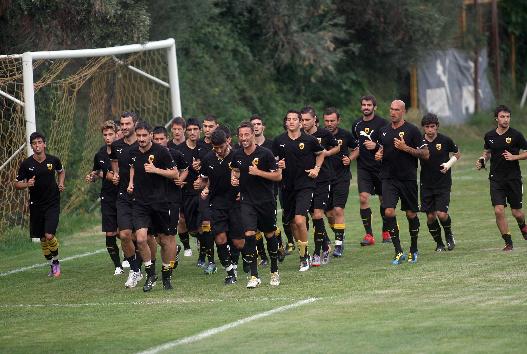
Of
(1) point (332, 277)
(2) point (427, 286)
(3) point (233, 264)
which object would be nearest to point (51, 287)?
(3) point (233, 264)

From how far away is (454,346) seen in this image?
11195mm

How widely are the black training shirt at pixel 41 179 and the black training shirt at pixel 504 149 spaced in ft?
21.3

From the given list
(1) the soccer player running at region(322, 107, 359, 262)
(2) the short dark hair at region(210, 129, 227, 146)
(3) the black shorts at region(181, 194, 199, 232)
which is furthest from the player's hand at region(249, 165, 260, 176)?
(1) the soccer player running at region(322, 107, 359, 262)

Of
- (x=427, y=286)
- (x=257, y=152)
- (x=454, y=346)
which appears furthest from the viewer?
(x=257, y=152)

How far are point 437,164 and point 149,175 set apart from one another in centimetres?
487

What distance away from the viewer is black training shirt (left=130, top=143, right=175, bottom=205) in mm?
16078

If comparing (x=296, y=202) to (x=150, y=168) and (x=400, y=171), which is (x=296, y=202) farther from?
(x=150, y=168)

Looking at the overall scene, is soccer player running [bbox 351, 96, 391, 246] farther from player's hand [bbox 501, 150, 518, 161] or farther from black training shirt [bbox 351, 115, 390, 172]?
player's hand [bbox 501, 150, 518, 161]

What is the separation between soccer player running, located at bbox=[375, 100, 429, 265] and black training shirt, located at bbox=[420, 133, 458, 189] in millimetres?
1073

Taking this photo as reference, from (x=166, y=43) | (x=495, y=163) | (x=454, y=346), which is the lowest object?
(x=454, y=346)

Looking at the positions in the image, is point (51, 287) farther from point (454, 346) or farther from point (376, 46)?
point (376, 46)

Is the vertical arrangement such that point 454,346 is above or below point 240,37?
below

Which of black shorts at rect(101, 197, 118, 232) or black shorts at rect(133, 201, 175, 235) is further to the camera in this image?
black shorts at rect(101, 197, 118, 232)

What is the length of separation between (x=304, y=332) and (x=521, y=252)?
21.1ft
